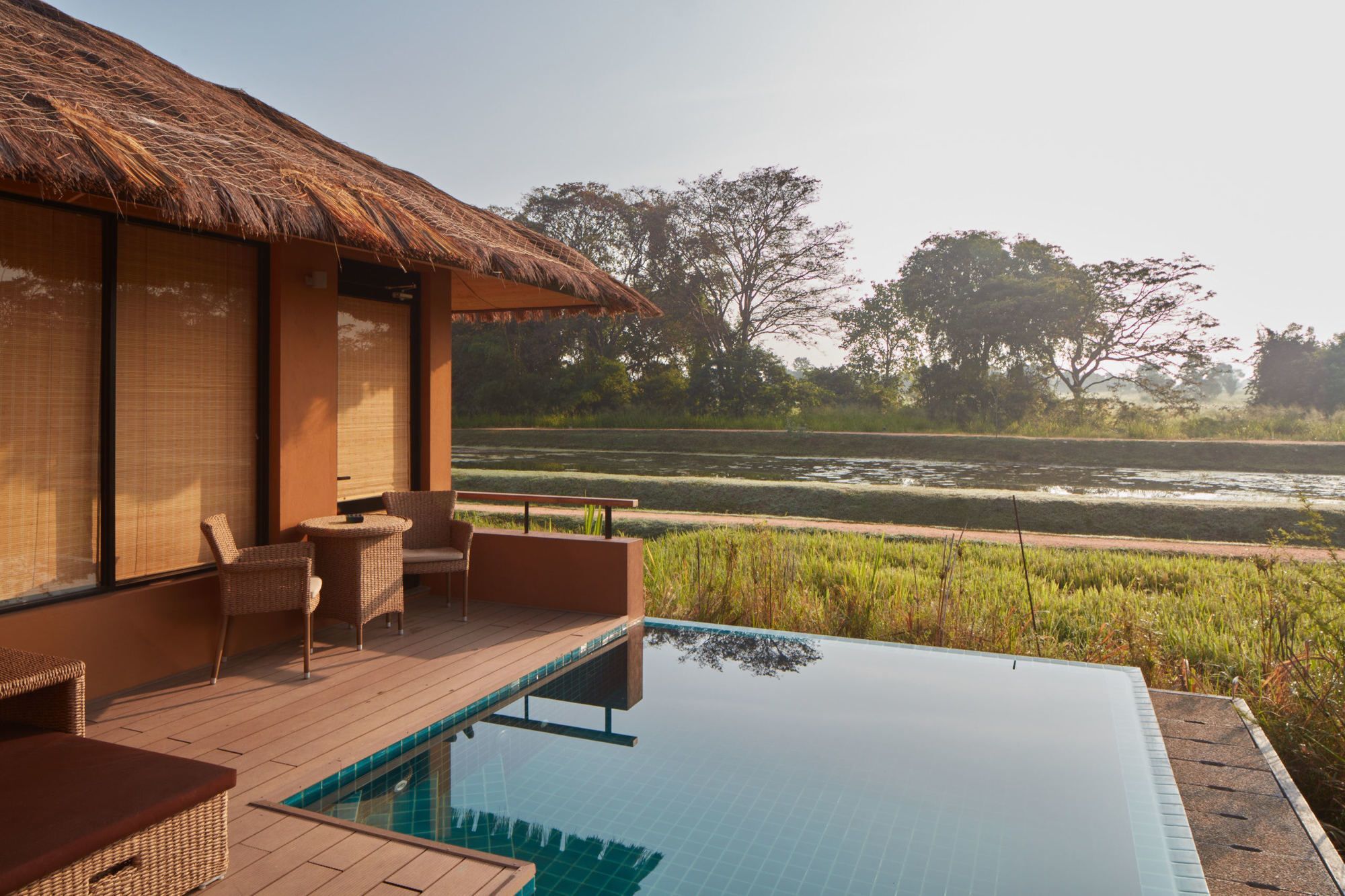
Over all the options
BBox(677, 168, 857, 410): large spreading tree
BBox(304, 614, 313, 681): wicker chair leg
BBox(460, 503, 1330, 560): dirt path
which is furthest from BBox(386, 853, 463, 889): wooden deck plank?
BBox(677, 168, 857, 410): large spreading tree

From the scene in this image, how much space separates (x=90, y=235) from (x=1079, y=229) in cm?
2987

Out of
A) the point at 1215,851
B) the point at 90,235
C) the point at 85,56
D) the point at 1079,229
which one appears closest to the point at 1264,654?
the point at 1215,851

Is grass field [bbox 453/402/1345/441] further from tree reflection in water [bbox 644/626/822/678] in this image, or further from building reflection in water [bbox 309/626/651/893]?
building reflection in water [bbox 309/626/651/893]

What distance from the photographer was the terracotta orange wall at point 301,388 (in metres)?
4.80

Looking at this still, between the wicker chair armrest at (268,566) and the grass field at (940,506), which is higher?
the wicker chair armrest at (268,566)

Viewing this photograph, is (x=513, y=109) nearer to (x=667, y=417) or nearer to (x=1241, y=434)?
(x=667, y=417)

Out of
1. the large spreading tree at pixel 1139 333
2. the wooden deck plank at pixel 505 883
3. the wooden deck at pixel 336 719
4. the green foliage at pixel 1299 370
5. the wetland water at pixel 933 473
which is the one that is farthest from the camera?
the large spreading tree at pixel 1139 333

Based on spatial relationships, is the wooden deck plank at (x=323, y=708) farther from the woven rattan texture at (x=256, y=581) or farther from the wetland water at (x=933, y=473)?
the wetland water at (x=933, y=473)

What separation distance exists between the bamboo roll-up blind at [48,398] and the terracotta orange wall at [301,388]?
0.92 m

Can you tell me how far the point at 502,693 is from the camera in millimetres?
4207

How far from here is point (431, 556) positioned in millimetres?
5309

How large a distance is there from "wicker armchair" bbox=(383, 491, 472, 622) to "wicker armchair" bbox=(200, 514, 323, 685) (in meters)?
1.19

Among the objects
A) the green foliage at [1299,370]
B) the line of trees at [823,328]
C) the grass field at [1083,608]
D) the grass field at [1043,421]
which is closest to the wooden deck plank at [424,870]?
the grass field at [1083,608]

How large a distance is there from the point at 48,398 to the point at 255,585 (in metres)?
1.23
